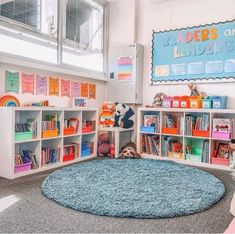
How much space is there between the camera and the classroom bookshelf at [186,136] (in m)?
3.24

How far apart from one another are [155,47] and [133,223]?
9.80 feet

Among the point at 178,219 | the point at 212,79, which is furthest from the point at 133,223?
the point at 212,79

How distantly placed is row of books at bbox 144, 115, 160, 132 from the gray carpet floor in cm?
178

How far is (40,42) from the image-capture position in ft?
11.3

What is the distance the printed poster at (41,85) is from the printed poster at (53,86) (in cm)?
9

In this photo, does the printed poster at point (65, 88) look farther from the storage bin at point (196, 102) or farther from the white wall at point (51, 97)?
the storage bin at point (196, 102)

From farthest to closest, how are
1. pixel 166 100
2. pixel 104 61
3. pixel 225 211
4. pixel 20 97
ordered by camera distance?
pixel 104 61 < pixel 166 100 < pixel 20 97 < pixel 225 211

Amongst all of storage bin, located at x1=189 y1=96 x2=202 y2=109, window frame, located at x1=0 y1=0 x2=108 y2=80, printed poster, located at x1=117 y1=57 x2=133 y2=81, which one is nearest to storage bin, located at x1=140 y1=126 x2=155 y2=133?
storage bin, located at x1=189 y1=96 x2=202 y2=109

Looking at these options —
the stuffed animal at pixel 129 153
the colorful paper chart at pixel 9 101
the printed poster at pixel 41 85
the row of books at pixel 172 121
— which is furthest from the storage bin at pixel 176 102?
the colorful paper chart at pixel 9 101

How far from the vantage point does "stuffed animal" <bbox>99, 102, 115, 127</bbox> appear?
381 centimetres

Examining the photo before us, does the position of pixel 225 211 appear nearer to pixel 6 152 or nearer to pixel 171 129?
pixel 171 129

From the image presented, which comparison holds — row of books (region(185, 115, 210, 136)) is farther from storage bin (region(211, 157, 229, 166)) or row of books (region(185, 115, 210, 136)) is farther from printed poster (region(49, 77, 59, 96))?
printed poster (region(49, 77, 59, 96))

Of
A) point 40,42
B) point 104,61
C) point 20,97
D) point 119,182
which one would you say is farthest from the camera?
point 104,61

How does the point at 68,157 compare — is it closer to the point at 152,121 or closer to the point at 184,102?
the point at 152,121
